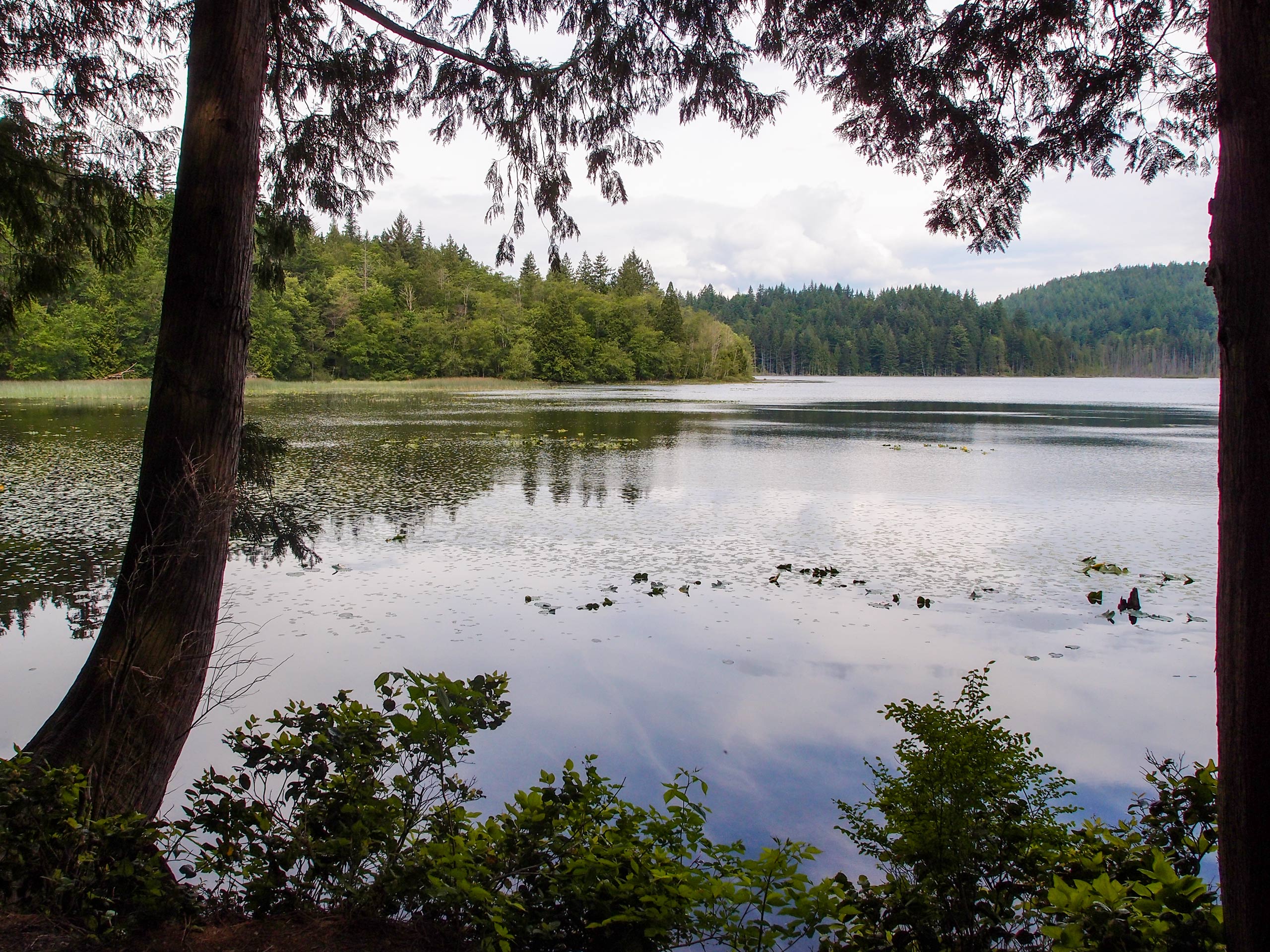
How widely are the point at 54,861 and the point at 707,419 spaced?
97.9 ft

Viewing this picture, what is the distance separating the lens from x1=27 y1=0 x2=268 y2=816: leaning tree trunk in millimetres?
3377

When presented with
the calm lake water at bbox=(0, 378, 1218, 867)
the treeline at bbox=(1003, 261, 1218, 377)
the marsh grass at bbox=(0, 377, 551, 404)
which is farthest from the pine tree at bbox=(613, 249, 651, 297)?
the calm lake water at bbox=(0, 378, 1218, 867)

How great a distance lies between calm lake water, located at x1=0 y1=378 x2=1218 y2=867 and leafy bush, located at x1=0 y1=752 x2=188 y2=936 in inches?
67.2

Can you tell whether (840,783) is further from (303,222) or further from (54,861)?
(303,222)

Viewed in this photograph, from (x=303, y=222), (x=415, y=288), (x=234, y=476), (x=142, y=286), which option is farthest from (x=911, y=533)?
(x=415, y=288)

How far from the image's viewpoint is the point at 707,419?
3191cm

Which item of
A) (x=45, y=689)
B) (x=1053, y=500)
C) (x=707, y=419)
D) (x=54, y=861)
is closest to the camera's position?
(x=54, y=861)

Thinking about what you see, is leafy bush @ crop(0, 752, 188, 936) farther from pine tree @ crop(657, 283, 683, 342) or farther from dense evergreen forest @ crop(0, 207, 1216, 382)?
pine tree @ crop(657, 283, 683, 342)

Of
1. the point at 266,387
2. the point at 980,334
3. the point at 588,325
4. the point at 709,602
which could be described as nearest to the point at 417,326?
the point at 588,325

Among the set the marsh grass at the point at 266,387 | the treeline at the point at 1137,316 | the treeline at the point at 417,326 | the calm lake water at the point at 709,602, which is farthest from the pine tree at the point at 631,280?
Result: the calm lake water at the point at 709,602

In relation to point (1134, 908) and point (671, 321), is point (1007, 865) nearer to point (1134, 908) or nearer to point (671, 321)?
point (1134, 908)

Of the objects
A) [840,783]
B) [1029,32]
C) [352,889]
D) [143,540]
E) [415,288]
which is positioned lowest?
[840,783]

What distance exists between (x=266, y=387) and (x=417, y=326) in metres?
25.8

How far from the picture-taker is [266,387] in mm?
55469
